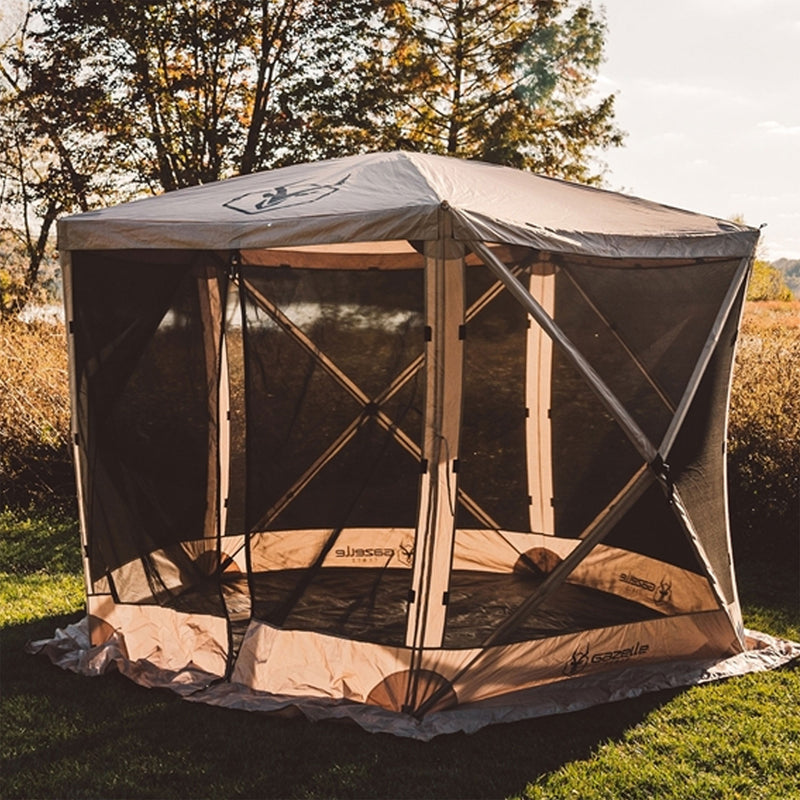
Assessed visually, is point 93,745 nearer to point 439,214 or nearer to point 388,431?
point 388,431

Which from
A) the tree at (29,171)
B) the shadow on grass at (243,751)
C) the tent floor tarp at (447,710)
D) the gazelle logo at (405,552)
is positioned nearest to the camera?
the shadow on grass at (243,751)

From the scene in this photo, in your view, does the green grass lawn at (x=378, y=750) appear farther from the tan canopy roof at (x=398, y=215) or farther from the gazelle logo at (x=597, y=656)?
the tan canopy roof at (x=398, y=215)

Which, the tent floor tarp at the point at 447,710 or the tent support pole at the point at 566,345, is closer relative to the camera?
the tent support pole at the point at 566,345

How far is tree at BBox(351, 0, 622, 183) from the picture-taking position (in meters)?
14.1

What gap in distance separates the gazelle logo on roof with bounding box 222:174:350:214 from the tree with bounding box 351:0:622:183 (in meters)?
9.85

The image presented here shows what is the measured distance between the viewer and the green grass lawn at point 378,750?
3.25 m

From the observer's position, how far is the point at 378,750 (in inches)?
136

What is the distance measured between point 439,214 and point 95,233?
5.24ft

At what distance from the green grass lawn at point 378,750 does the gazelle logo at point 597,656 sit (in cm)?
20

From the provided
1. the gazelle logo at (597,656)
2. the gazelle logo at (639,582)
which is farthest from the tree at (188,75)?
the gazelle logo at (597,656)

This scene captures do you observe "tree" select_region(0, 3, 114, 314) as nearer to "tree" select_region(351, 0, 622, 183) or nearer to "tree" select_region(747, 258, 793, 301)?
"tree" select_region(351, 0, 622, 183)

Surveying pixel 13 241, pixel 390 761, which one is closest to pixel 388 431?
pixel 390 761

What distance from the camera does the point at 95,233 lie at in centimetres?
406

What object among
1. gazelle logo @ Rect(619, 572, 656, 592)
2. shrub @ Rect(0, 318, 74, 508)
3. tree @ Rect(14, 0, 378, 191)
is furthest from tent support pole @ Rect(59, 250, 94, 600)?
tree @ Rect(14, 0, 378, 191)
